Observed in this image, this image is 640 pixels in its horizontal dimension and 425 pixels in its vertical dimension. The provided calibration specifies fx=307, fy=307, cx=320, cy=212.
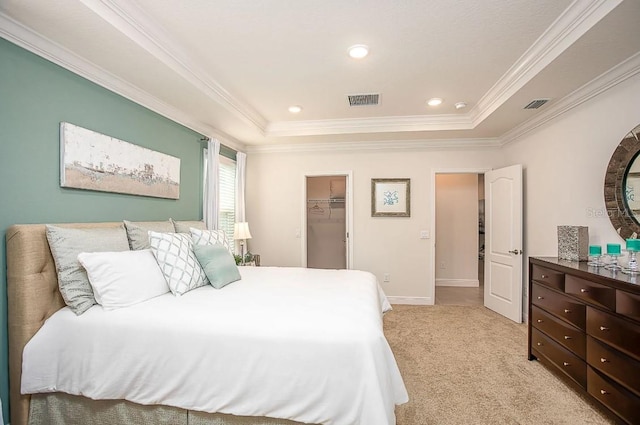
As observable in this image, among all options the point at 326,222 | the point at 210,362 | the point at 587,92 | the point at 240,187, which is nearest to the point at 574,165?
the point at 587,92

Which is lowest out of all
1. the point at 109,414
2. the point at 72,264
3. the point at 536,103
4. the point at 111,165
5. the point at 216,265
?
the point at 109,414

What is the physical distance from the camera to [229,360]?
1619mm

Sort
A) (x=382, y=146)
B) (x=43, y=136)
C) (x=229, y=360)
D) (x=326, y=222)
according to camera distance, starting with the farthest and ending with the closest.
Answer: (x=326, y=222)
(x=382, y=146)
(x=43, y=136)
(x=229, y=360)

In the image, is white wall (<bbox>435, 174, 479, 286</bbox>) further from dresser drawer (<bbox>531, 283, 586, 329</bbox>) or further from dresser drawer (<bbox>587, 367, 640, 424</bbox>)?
dresser drawer (<bbox>587, 367, 640, 424</bbox>)

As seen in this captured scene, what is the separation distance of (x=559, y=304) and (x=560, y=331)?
0.21 metres

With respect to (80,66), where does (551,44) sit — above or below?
above

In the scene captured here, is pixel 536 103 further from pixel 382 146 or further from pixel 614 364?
pixel 614 364

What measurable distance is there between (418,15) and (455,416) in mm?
2694

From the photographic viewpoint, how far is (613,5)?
5.75 ft

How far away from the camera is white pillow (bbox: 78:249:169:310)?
6.17 feet

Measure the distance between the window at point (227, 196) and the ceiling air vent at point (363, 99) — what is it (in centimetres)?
203

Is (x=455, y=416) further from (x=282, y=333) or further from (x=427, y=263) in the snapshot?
(x=427, y=263)

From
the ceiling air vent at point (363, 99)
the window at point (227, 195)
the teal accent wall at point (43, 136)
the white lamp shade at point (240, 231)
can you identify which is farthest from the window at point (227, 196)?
the ceiling air vent at point (363, 99)

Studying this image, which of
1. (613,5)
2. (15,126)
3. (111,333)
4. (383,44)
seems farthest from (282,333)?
(613,5)
